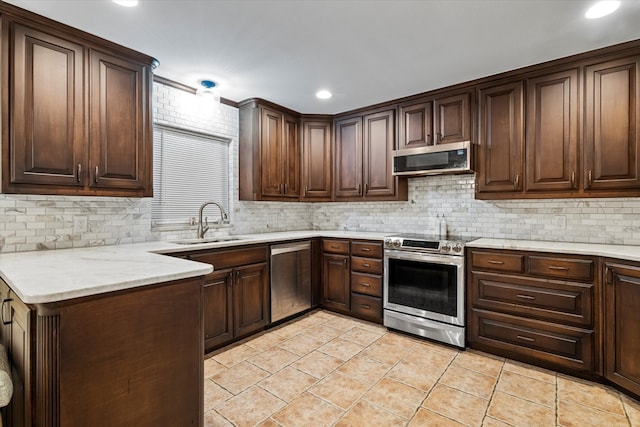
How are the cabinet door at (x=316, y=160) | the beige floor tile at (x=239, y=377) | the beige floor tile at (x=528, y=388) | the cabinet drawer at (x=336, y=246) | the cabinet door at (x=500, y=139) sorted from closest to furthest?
the beige floor tile at (x=528, y=388)
the beige floor tile at (x=239, y=377)
the cabinet door at (x=500, y=139)
the cabinet drawer at (x=336, y=246)
the cabinet door at (x=316, y=160)

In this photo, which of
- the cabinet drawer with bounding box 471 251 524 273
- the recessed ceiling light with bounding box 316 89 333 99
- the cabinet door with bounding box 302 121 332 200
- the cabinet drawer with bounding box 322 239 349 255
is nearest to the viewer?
the cabinet drawer with bounding box 471 251 524 273

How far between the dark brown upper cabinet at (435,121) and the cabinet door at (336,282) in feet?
4.90

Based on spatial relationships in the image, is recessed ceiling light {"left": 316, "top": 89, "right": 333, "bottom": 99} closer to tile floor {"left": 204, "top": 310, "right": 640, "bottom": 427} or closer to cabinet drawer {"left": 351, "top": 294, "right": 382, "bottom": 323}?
cabinet drawer {"left": 351, "top": 294, "right": 382, "bottom": 323}

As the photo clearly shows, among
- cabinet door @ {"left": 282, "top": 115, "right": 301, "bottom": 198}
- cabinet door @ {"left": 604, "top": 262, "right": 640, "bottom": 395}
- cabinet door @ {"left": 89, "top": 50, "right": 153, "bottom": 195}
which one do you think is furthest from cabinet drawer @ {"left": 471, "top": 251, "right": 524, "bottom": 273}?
cabinet door @ {"left": 89, "top": 50, "right": 153, "bottom": 195}

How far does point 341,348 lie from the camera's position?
111 inches

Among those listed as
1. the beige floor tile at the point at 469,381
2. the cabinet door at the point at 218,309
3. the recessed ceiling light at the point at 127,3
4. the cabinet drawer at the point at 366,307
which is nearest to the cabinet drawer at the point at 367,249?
the cabinet drawer at the point at 366,307

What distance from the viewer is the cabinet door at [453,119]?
3.16 meters

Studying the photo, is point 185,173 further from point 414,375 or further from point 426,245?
point 414,375

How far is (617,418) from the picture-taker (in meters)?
1.87

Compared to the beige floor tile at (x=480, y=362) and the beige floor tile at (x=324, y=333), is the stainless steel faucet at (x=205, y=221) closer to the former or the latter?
the beige floor tile at (x=324, y=333)

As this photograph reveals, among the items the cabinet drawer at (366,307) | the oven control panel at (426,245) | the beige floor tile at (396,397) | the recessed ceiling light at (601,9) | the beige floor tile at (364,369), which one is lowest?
the beige floor tile at (396,397)

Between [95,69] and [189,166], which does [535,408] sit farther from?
[95,69]

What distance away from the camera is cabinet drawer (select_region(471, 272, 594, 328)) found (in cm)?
233

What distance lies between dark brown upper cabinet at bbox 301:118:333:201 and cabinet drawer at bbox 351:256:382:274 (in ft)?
3.43
